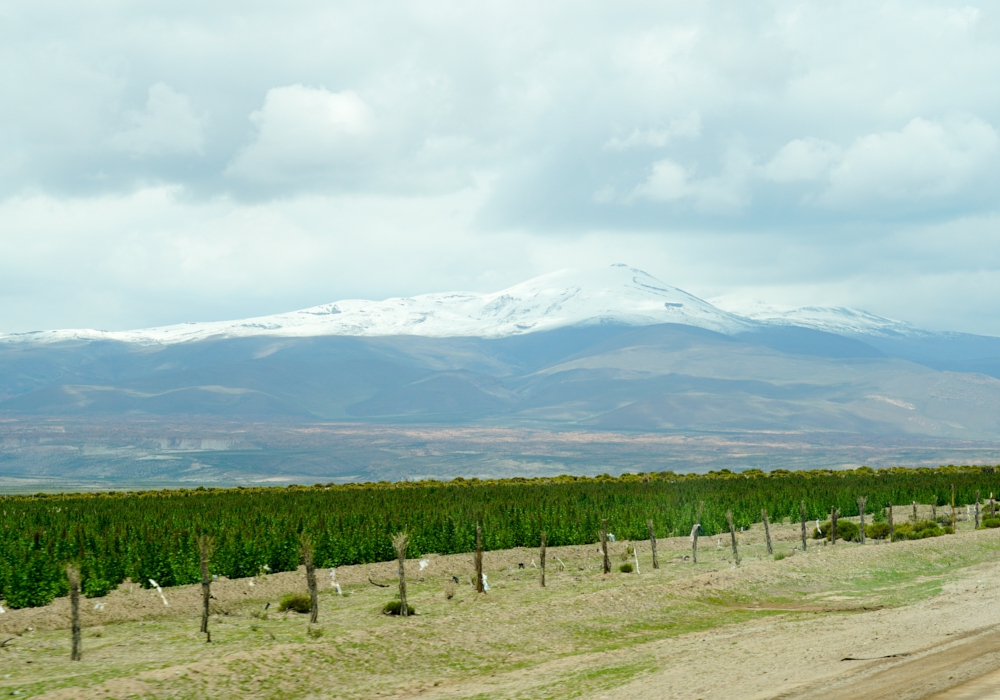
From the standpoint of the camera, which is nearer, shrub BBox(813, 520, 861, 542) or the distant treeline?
the distant treeline


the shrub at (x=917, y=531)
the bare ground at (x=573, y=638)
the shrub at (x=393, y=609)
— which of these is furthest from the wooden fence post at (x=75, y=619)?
the shrub at (x=917, y=531)

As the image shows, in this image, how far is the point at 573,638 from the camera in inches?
1072

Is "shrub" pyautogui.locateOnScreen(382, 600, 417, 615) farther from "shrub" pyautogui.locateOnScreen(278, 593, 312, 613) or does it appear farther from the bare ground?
"shrub" pyautogui.locateOnScreen(278, 593, 312, 613)

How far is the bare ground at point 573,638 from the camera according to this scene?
2000 centimetres

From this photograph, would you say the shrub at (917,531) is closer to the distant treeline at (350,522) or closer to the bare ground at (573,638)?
the bare ground at (573,638)

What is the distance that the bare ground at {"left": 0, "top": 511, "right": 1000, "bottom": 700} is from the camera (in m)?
20.0

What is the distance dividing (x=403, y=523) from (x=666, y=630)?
21.9 meters

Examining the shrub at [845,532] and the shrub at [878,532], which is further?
the shrub at [878,532]

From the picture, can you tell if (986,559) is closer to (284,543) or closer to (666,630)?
(666,630)

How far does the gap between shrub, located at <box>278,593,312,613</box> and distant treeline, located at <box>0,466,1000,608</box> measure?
21.6 ft

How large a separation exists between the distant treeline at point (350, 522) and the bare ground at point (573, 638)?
2.07m

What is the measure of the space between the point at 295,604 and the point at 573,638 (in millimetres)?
10152

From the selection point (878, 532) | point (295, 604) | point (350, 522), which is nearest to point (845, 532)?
point (878, 532)

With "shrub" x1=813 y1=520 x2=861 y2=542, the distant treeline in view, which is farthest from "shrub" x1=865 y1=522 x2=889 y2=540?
the distant treeline
